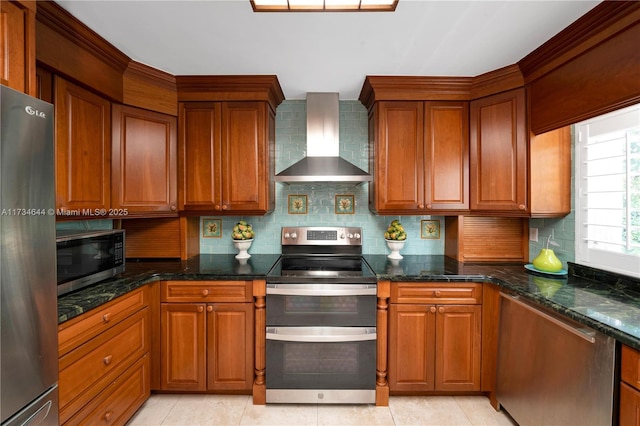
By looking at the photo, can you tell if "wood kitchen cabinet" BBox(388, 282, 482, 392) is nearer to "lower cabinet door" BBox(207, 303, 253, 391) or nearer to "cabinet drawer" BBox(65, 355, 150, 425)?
"lower cabinet door" BBox(207, 303, 253, 391)

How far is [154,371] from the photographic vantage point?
2027mm

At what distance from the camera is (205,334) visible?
2023 mm

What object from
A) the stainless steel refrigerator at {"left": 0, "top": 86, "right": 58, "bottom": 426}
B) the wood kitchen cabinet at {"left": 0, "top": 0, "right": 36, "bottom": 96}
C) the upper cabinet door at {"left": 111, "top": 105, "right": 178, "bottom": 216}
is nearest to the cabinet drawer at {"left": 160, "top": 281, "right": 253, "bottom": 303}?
the upper cabinet door at {"left": 111, "top": 105, "right": 178, "bottom": 216}

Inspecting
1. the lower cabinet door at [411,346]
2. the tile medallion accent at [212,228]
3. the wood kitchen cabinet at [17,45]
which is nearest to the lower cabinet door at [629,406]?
the lower cabinet door at [411,346]

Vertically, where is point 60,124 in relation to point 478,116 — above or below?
below

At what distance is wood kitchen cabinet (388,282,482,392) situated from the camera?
2023 millimetres

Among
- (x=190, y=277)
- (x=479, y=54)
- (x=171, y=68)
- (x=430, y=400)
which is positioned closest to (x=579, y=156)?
(x=479, y=54)

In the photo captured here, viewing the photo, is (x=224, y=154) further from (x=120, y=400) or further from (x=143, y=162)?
(x=120, y=400)

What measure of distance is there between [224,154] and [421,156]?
1.63m

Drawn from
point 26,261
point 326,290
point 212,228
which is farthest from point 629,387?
point 212,228

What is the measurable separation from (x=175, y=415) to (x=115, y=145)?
193 centimetres

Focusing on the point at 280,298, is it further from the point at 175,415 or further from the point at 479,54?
the point at 479,54

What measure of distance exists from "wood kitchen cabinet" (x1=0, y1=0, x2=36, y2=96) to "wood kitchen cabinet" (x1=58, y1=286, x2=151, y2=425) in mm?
1058

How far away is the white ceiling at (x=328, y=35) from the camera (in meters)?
1.51
